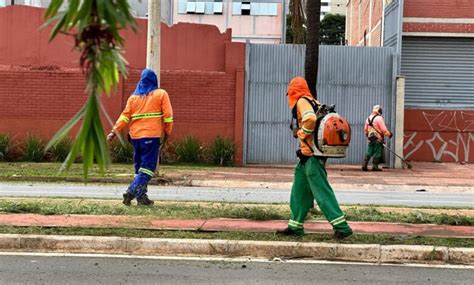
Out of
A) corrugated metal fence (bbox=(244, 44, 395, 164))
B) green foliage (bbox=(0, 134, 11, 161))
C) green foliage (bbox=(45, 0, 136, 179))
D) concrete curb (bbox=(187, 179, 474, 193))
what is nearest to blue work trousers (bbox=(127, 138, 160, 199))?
concrete curb (bbox=(187, 179, 474, 193))

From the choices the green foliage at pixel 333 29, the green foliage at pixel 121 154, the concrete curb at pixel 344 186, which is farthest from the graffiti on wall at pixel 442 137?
the green foliage at pixel 333 29

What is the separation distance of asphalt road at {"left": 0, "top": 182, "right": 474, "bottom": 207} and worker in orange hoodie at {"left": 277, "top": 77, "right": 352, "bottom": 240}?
4092mm

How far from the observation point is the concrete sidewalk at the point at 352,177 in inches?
589

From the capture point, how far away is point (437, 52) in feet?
70.5

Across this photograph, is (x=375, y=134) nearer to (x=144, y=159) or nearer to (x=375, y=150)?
(x=375, y=150)

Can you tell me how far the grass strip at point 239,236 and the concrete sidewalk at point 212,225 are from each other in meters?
0.24

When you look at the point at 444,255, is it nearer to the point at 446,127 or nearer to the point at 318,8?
the point at 318,8

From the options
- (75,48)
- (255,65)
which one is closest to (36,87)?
(255,65)

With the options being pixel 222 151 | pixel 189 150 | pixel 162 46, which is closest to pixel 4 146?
pixel 189 150

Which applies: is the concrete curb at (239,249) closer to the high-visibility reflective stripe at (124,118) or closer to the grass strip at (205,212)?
the grass strip at (205,212)

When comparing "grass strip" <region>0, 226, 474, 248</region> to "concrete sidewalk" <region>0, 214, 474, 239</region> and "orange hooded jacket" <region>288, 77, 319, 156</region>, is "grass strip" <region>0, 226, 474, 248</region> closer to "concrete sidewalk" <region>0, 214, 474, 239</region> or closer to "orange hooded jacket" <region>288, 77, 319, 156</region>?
"concrete sidewalk" <region>0, 214, 474, 239</region>

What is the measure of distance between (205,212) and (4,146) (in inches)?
479

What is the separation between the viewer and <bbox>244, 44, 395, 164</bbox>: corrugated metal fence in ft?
65.0

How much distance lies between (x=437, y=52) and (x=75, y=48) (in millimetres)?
21141
